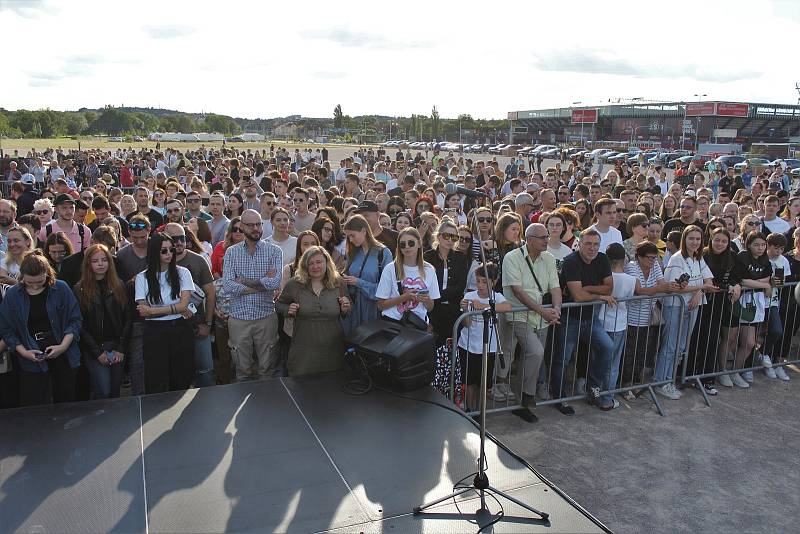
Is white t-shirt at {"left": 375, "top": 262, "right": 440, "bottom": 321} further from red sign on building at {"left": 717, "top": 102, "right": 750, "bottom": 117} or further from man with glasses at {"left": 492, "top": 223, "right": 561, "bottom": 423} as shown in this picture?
red sign on building at {"left": 717, "top": 102, "right": 750, "bottom": 117}

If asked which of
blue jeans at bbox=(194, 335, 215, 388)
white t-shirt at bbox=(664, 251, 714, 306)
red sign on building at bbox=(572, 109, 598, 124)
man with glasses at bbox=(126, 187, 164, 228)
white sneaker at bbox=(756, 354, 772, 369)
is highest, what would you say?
red sign on building at bbox=(572, 109, 598, 124)

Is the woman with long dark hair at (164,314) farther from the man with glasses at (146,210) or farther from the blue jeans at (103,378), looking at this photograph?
the man with glasses at (146,210)

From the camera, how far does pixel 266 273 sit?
5.77 m

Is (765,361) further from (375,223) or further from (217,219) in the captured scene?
(217,219)

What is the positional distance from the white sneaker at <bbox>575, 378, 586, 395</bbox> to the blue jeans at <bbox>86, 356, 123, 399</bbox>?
4.54 meters

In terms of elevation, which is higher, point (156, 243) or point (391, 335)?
point (156, 243)

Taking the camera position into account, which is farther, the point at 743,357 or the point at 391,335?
the point at 743,357

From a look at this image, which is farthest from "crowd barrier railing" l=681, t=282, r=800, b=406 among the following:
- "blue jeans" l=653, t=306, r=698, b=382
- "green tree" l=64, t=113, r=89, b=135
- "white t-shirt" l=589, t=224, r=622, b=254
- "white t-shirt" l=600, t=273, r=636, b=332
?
"green tree" l=64, t=113, r=89, b=135

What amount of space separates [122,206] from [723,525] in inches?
335

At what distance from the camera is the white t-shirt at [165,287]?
17.1 ft

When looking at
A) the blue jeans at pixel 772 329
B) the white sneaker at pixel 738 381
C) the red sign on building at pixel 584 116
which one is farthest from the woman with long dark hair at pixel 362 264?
Answer: the red sign on building at pixel 584 116

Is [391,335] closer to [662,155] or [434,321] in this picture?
[434,321]

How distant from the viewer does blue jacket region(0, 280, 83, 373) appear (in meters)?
4.83

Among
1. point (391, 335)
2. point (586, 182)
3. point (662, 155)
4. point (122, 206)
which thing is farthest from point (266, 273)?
point (662, 155)
